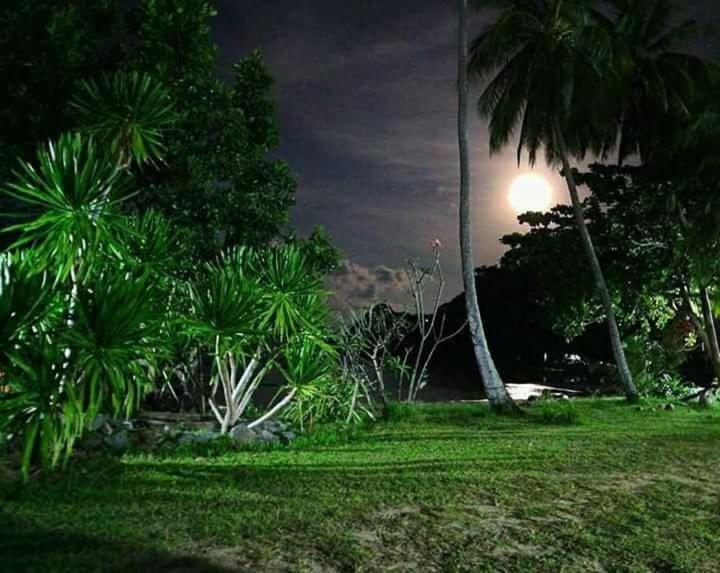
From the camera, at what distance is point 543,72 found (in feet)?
47.4

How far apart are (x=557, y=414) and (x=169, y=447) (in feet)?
21.6

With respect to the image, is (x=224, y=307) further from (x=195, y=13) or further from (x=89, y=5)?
(x=89, y=5)

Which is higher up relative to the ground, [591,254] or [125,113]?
[125,113]

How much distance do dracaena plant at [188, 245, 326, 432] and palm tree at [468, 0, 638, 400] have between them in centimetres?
796

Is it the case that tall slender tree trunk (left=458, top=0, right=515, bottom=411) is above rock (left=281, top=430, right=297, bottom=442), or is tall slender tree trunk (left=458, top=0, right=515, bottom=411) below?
above

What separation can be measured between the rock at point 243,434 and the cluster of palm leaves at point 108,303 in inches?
7.0

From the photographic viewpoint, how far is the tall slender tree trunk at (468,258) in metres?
12.2

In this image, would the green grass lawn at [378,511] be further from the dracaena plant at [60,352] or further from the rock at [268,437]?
the dracaena plant at [60,352]

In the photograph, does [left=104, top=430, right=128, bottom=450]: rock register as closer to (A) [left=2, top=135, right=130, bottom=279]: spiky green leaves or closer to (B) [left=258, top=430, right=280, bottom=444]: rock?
(B) [left=258, top=430, right=280, bottom=444]: rock

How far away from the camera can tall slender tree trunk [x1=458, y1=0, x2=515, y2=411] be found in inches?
479

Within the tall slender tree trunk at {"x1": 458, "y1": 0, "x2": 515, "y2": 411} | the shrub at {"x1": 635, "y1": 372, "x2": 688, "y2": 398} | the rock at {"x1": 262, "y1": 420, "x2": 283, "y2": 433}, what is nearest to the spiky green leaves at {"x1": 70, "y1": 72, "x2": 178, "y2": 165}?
the rock at {"x1": 262, "y1": 420, "x2": 283, "y2": 433}

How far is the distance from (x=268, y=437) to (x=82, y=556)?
14.8 ft

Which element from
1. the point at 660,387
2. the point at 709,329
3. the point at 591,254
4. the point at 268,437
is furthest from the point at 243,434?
the point at 709,329

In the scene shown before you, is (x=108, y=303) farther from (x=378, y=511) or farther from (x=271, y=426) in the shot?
(x=271, y=426)
